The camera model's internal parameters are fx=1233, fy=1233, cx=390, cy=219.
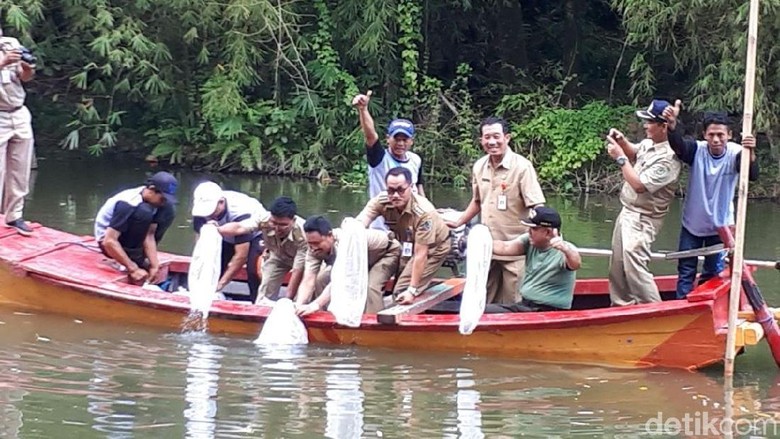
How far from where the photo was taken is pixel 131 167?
65.8ft

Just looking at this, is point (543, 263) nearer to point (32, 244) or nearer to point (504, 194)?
point (504, 194)

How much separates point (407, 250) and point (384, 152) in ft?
2.90

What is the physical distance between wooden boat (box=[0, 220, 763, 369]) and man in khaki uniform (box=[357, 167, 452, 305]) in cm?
17

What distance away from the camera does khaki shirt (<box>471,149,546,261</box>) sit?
27.5 feet

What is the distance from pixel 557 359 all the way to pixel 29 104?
597 inches

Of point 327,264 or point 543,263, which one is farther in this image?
point 327,264

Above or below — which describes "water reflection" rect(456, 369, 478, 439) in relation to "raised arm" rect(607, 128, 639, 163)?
below

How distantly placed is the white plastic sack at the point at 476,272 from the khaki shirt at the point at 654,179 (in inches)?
41.7

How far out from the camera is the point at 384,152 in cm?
910

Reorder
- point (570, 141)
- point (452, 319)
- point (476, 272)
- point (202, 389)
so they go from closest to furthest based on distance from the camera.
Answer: point (202, 389) → point (476, 272) → point (452, 319) → point (570, 141)

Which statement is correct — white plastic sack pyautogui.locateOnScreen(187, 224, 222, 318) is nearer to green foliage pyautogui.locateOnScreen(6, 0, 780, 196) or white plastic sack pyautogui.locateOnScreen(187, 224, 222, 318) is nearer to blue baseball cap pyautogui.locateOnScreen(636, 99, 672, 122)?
blue baseball cap pyautogui.locateOnScreen(636, 99, 672, 122)

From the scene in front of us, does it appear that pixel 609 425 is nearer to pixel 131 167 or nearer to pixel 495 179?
pixel 495 179

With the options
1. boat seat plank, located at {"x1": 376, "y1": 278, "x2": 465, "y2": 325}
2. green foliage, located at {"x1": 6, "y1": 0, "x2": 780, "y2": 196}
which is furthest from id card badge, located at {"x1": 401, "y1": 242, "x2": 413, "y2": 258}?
green foliage, located at {"x1": 6, "y1": 0, "x2": 780, "y2": 196}

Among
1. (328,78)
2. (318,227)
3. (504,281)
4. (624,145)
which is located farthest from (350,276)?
(328,78)
